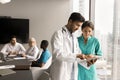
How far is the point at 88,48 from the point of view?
2.60m

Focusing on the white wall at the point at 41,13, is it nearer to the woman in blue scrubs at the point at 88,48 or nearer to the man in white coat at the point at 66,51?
the woman in blue scrubs at the point at 88,48

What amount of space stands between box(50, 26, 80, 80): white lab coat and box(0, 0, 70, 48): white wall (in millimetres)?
4112

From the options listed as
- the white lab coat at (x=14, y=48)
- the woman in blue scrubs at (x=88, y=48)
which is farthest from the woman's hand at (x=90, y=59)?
the white lab coat at (x=14, y=48)

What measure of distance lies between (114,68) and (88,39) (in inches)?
74.9

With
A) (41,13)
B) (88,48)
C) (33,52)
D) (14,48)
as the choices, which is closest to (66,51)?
(88,48)

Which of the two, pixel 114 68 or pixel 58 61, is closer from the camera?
pixel 58 61

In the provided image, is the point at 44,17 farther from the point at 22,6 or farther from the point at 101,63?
the point at 101,63

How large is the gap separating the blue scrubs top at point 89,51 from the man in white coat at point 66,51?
167 millimetres

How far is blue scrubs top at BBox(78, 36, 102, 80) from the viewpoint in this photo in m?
2.54

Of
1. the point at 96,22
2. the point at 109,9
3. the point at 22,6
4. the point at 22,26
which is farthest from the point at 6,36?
the point at 109,9

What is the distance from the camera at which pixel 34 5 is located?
6.35 meters

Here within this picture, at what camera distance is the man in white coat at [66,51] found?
7.28 ft

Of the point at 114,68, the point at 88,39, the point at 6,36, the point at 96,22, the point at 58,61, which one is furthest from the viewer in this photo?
the point at 6,36

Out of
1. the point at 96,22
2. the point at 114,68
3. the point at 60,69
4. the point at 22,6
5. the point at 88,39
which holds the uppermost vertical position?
the point at 22,6
